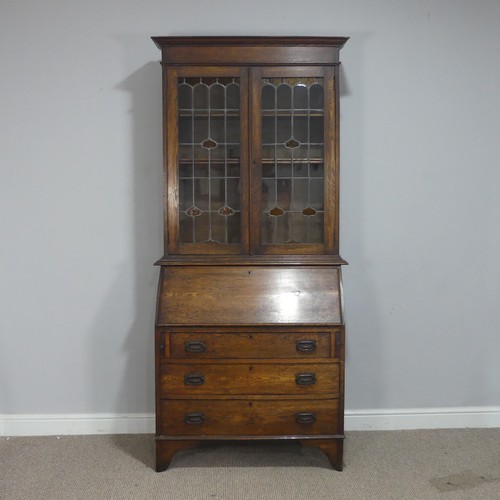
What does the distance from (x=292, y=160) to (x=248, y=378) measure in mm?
1013

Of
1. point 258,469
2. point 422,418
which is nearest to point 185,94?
point 258,469

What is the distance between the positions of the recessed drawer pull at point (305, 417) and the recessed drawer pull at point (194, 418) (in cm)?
43

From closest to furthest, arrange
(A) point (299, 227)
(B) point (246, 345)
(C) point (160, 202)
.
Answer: (B) point (246, 345) → (A) point (299, 227) → (C) point (160, 202)

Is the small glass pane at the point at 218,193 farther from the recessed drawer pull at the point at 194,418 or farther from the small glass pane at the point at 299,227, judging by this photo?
the recessed drawer pull at the point at 194,418

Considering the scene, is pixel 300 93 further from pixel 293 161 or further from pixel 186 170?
pixel 186 170

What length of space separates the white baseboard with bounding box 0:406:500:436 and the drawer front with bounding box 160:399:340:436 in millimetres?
460

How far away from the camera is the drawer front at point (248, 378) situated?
7.99ft

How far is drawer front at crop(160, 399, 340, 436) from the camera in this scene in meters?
2.45

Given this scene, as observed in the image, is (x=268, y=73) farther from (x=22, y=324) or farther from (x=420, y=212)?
(x=22, y=324)

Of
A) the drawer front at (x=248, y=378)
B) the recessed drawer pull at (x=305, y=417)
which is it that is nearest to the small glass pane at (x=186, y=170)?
the drawer front at (x=248, y=378)

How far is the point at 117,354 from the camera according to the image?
2.85m

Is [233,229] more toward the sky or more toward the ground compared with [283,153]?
more toward the ground

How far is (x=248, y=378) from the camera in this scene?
244 centimetres

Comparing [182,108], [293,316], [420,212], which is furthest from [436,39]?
[293,316]
